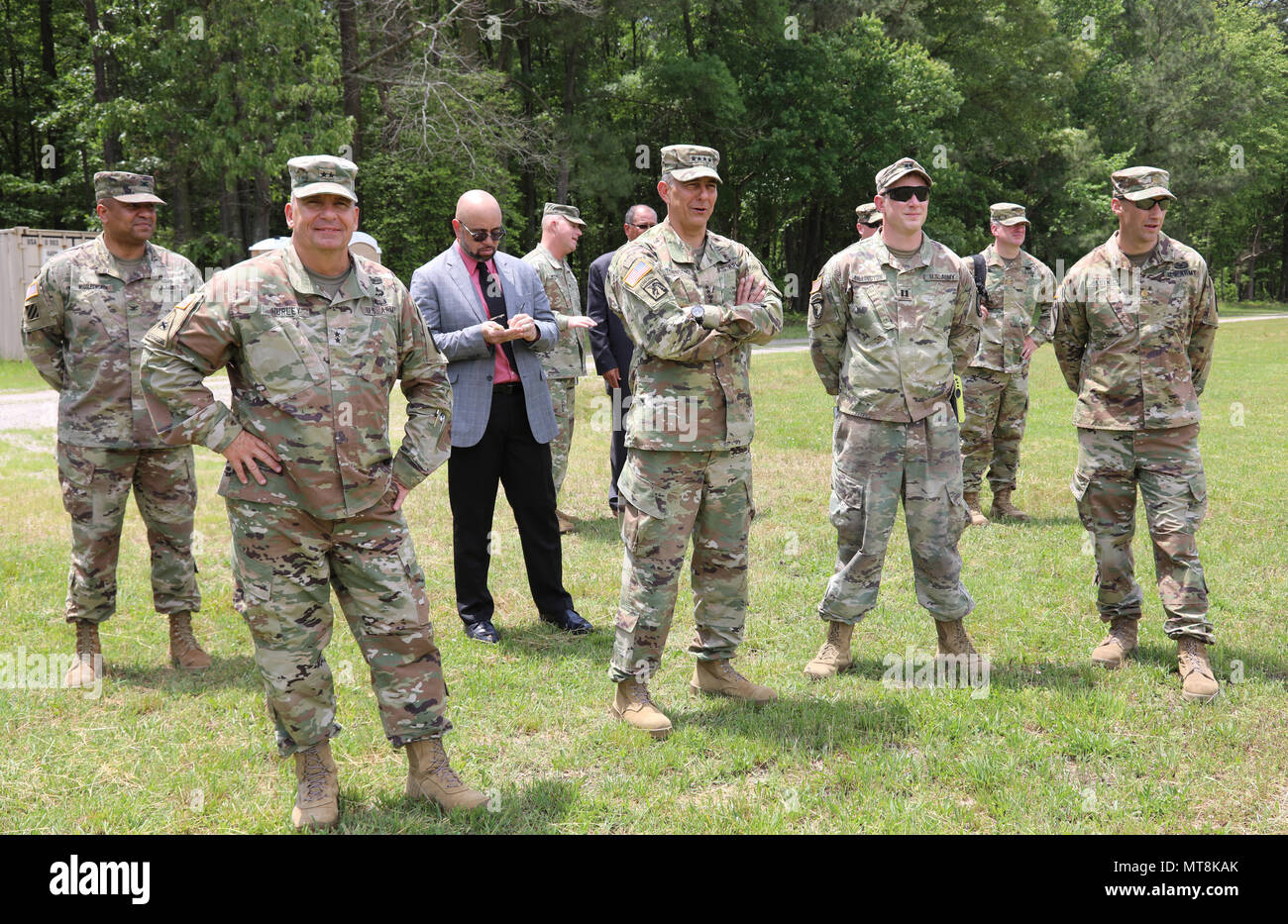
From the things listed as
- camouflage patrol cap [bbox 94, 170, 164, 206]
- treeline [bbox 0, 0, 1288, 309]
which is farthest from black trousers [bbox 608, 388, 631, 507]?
treeline [bbox 0, 0, 1288, 309]

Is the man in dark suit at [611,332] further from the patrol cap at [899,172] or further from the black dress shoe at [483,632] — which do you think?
the patrol cap at [899,172]

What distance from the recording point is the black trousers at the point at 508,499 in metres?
5.78

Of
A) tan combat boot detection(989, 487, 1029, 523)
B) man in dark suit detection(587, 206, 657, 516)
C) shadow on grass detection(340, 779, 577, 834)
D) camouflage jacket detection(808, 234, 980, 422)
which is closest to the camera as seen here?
shadow on grass detection(340, 779, 577, 834)

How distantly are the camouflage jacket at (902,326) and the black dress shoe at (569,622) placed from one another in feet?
6.96

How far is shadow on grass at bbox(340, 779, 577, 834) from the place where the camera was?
3707mm

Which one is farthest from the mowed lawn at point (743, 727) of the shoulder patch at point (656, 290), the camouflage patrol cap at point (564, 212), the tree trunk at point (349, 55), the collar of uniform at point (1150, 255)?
the tree trunk at point (349, 55)

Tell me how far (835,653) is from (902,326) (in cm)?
181

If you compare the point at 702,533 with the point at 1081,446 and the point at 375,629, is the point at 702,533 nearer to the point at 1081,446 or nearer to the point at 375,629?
the point at 375,629

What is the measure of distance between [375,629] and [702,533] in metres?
1.69

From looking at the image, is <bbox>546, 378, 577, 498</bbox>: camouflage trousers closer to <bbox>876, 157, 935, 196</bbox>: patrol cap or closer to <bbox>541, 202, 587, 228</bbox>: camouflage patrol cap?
<bbox>541, 202, 587, 228</bbox>: camouflage patrol cap

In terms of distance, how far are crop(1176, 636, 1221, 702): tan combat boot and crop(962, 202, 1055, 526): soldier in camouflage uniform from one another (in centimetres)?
358

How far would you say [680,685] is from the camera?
511 cm

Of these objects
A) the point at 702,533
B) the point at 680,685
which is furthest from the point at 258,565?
the point at 680,685

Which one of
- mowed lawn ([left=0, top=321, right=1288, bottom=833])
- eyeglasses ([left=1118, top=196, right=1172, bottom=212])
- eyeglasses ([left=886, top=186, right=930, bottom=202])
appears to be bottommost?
mowed lawn ([left=0, top=321, right=1288, bottom=833])
